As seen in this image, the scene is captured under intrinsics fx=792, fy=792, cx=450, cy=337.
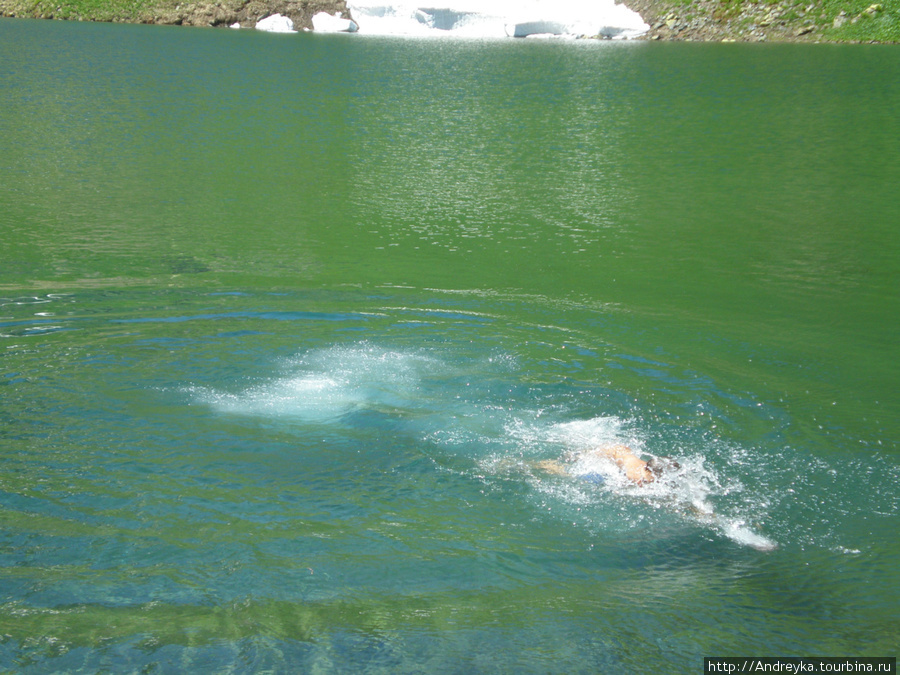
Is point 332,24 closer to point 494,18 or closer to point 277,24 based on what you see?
point 277,24

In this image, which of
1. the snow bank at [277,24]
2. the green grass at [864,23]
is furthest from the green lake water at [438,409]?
the snow bank at [277,24]

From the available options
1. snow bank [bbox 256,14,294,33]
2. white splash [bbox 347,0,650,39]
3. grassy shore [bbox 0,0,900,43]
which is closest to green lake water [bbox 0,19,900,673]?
grassy shore [bbox 0,0,900,43]

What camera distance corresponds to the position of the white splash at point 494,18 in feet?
259

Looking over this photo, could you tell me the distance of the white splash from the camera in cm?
7881

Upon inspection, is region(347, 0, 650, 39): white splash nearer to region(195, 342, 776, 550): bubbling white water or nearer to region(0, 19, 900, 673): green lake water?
region(0, 19, 900, 673): green lake water

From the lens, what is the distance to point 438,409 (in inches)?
479

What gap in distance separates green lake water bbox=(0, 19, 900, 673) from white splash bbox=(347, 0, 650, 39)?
55868 mm

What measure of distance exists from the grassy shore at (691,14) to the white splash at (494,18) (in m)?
3.10

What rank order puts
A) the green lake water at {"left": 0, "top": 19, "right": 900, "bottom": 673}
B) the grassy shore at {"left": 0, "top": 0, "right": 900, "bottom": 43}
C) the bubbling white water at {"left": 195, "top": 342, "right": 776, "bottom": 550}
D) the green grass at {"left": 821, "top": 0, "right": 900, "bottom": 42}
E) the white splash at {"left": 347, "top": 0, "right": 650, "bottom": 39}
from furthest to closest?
the white splash at {"left": 347, "top": 0, "right": 650, "bottom": 39} < the grassy shore at {"left": 0, "top": 0, "right": 900, "bottom": 43} < the green grass at {"left": 821, "top": 0, "right": 900, "bottom": 42} < the bubbling white water at {"left": 195, "top": 342, "right": 776, "bottom": 550} < the green lake water at {"left": 0, "top": 19, "right": 900, "bottom": 673}

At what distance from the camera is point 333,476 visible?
34.3 feet

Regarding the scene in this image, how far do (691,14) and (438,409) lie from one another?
72935mm

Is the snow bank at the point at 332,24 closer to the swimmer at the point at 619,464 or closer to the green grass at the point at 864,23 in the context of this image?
the green grass at the point at 864,23

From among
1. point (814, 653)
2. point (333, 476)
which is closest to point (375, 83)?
point (333, 476)

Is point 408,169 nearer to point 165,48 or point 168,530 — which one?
point 168,530
